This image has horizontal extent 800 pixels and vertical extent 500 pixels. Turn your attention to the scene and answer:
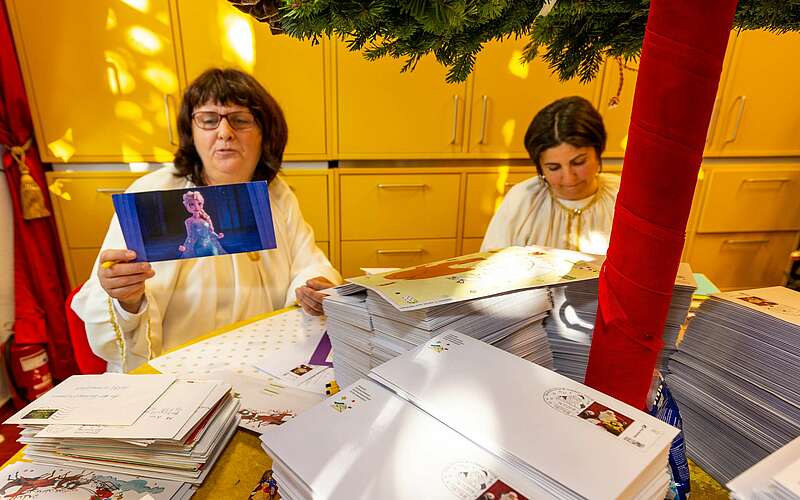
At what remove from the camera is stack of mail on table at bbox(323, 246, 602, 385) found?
58cm

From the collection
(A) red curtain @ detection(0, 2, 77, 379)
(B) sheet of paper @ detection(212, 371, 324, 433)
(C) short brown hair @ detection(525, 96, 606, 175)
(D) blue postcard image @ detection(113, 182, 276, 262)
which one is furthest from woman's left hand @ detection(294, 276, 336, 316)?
(A) red curtain @ detection(0, 2, 77, 379)

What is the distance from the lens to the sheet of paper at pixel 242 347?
35.9 inches

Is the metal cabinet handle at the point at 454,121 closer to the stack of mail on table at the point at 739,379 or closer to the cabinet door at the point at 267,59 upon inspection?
the cabinet door at the point at 267,59

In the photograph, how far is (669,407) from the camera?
21.1 inches

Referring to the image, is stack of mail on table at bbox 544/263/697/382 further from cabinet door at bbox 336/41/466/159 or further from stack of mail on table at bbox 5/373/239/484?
cabinet door at bbox 336/41/466/159

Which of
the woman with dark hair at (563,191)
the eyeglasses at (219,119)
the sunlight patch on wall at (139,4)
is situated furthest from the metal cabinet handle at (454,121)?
the sunlight patch on wall at (139,4)

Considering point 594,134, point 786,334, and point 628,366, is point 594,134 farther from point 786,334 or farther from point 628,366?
point 628,366

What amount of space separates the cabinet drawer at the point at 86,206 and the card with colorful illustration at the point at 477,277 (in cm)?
219

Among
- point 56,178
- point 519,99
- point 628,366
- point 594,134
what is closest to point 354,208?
point 519,99

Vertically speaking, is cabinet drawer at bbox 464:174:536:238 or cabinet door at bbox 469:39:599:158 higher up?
cabinet door at bbox 469:39:599:158

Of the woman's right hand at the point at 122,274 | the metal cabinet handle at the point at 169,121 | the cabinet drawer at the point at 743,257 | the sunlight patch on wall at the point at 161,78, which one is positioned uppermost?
the sunlight patch on wall at the point at 161,78

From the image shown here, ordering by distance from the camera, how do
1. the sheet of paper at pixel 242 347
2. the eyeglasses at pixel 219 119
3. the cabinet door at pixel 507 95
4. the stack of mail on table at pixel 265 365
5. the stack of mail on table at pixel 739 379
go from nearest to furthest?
the stack of mail on table at pixel 739 379
the stack of mail on table at pixel 265 365
the sheet of paper at pixel 242 347
the eyeglasses at pixel 219 119
the cabinet door at pixel 507 95

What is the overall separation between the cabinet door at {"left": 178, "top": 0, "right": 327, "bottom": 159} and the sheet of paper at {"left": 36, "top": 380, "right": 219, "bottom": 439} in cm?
193

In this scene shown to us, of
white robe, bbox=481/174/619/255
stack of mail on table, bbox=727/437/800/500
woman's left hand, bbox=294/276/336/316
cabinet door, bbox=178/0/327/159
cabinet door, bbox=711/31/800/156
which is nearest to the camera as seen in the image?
stack of mail on table, bbox=727/437/800/500
